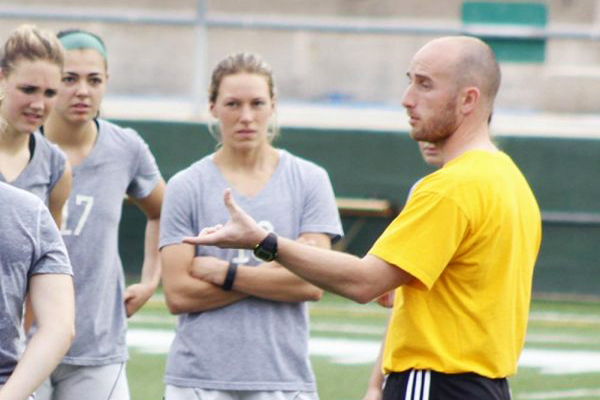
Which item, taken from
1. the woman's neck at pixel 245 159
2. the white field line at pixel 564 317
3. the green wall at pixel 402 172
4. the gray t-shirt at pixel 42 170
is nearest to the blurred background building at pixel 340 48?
the green wall at pixel 402 172

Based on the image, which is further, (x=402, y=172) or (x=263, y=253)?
(x=402, y=172)

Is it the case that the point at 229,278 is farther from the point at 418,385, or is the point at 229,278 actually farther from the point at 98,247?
the point at 418,385

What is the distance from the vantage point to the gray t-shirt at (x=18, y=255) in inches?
137

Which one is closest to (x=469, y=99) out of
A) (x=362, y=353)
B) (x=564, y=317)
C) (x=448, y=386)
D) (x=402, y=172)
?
(x=448, y=386)

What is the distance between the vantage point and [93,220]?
19.1ft

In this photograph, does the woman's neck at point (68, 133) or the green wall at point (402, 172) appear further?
the green wall at point (402, 172)

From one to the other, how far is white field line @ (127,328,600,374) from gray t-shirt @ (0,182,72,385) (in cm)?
690

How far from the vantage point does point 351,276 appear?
4422mm

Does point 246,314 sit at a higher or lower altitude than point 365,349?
higher

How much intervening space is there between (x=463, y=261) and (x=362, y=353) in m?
6.43

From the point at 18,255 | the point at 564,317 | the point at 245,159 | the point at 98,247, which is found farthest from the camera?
the point at 564,317

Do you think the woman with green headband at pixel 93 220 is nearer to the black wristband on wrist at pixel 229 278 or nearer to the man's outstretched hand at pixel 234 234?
the black wristband on wrist at pixel 229 278

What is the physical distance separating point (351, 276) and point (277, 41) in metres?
13.1

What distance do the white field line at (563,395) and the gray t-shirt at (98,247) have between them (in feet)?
13.1
